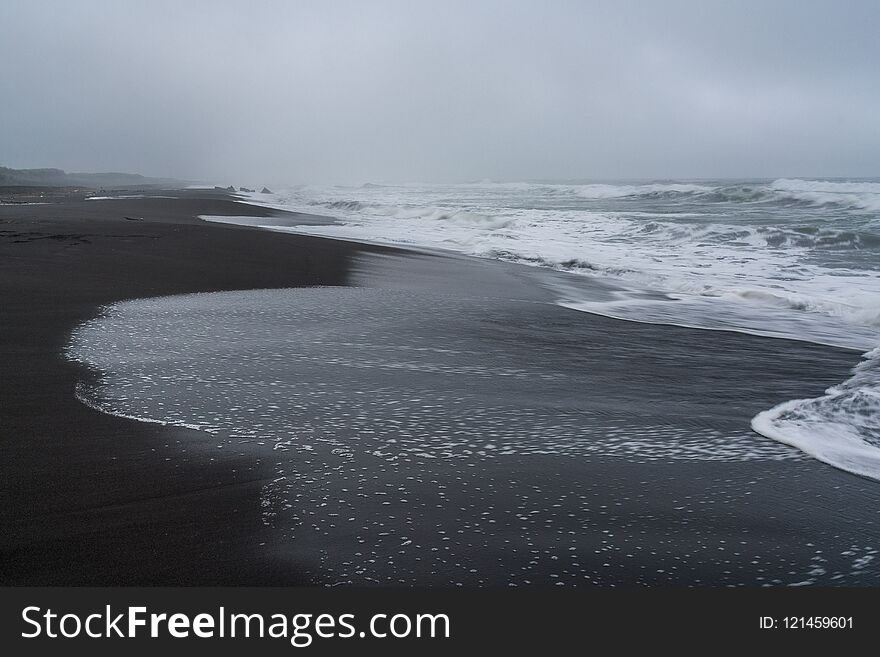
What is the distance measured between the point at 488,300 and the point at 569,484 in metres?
4.25

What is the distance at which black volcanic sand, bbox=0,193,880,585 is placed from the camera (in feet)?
6.69

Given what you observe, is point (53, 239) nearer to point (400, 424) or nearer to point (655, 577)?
point (400, 424)

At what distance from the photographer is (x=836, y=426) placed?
336cm

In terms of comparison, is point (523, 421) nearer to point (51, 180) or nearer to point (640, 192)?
point (640, 192)

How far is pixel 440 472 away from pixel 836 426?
201 cm

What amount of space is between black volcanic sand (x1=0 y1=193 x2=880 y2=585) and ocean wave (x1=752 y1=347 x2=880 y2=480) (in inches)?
4.2

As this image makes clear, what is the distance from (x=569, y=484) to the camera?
260 centimetres

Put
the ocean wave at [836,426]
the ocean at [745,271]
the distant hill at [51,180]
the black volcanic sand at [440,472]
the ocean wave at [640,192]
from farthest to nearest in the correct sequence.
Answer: the distant hill at [51,180] → the ocean wave at [640,192] → the ocean at [745,271] → the ocean wave at [836,426] → the black volcanic sand at [440,472]

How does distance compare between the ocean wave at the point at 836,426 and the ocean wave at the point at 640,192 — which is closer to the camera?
the ocean wave at the point at 836,426

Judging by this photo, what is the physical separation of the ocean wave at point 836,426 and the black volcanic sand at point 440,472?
108 mm

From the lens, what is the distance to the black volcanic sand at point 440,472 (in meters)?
2.04

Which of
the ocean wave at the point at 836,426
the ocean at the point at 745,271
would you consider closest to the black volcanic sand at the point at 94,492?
the ocean wave at the point at 836,426

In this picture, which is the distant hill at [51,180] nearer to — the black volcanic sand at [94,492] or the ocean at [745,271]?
the ocean at [745,271]

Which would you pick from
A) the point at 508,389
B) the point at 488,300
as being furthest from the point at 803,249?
the point at 508,389
